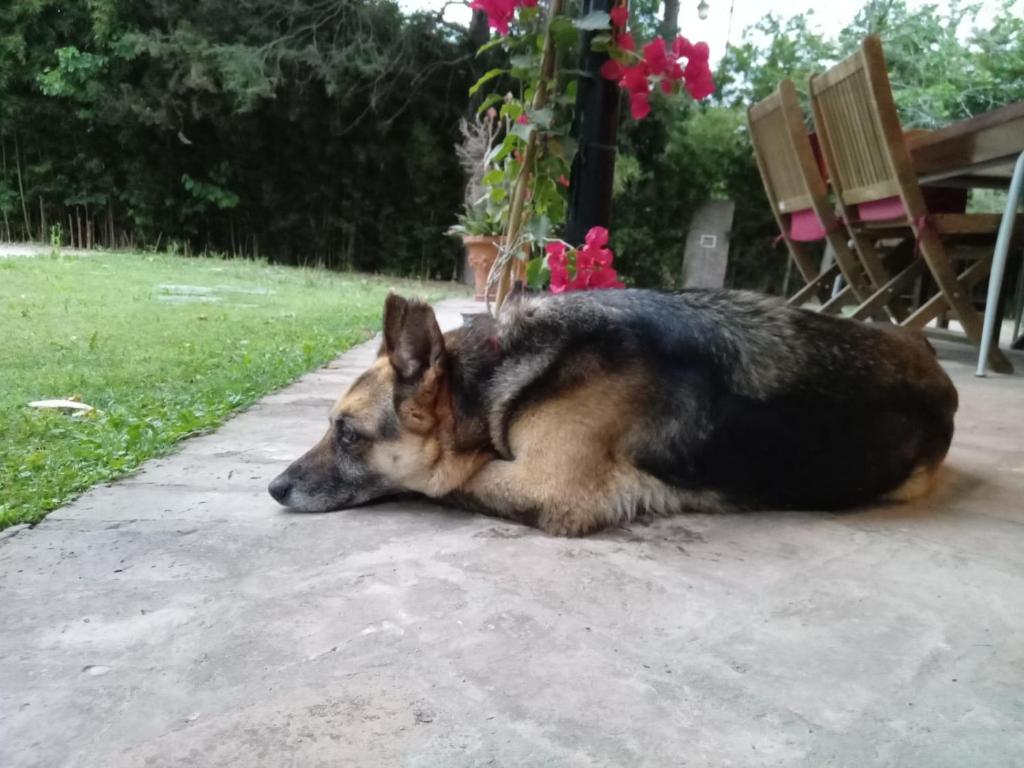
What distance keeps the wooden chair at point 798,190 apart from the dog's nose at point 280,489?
3.79 metres

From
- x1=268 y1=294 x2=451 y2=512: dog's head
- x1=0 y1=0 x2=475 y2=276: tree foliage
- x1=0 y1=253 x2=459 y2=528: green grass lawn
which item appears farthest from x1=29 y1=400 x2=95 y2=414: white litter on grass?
x1=0 y1=0 x2=475 y2=276: tree foliage

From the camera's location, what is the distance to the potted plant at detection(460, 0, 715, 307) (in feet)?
8.80

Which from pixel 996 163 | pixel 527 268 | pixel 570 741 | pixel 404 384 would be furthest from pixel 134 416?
pixel 996 163

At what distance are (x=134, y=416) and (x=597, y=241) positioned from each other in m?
1.77

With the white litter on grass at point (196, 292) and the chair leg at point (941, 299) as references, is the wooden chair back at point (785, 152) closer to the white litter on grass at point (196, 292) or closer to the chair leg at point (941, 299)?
the chair leg at point (941, 299)

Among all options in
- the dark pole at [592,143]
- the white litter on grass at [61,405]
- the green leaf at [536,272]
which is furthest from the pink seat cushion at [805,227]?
the white litter on grass at [61,405]

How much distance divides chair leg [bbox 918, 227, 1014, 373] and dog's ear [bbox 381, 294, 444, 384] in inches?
130

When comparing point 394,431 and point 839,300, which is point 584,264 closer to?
point 394,431

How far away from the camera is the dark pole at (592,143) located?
2797 mm

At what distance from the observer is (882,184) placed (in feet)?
14.9

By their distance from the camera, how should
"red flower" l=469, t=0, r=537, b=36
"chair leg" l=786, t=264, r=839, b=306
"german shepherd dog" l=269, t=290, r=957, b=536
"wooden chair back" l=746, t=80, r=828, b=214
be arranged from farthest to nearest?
"chair leg" l=786, t=264, r=839, b=306 → "wooden chair back" l=746, t=80, r=828, b=214 → "red flower" l=469, t=0, r=537, b=36 → "german shepherd dog" l=269, t=290, r=957, b=536

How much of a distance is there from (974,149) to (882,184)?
1.68ft

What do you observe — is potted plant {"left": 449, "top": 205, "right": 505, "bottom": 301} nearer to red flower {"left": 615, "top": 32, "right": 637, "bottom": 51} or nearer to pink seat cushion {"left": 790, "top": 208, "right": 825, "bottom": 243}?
pink seat cushion {"left": 790, "top": 208, "right": 825, "bottom": 243}

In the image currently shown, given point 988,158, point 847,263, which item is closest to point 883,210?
point 988,158
